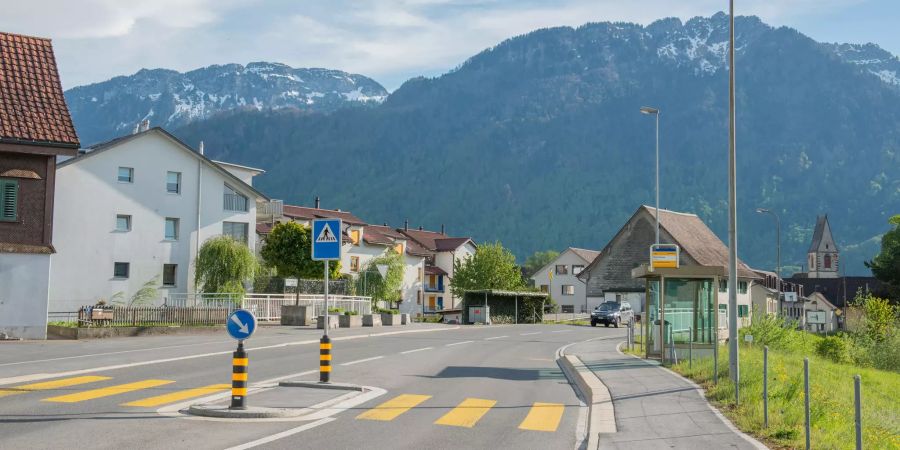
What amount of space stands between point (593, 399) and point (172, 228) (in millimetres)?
39688

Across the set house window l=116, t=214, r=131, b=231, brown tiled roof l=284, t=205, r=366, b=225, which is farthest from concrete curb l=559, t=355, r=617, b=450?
brown tiled roof l=284, t=205, r=366, b=225

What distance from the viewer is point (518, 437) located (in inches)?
461

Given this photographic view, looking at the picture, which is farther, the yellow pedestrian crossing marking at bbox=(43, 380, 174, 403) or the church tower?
the church tower

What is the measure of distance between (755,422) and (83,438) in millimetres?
8884

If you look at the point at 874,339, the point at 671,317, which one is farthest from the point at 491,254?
the point at 671,317

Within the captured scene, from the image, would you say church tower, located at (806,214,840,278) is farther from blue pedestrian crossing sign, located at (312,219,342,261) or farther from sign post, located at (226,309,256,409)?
sign post, located at (226,309,256,409)

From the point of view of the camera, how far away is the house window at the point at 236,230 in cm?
5490

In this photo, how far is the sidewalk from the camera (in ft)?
36.1

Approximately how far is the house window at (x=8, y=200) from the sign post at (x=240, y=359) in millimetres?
23111

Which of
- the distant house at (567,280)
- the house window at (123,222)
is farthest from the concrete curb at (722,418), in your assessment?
the distant house at (567,280)

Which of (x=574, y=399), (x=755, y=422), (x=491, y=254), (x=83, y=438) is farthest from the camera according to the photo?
(x=491, y=254)

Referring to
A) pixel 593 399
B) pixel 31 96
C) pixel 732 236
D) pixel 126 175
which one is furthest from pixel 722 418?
pixel 126 175

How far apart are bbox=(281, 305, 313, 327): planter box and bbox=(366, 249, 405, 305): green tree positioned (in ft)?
116

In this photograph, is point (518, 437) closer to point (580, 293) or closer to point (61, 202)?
point (61, 202)
